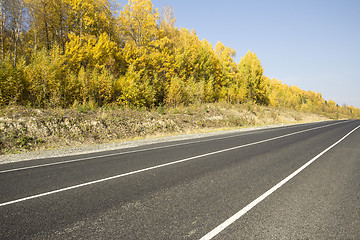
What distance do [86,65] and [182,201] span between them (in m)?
20.9

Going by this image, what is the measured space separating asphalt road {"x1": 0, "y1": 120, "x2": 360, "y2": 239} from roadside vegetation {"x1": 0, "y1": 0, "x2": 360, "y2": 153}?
26.4 feet

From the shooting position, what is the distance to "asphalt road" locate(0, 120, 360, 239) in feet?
9.69

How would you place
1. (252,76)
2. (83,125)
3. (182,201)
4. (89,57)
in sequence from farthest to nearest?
(252,76)
(89,57)
(83,125)
(182,201)

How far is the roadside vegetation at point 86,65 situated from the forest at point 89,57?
0.21 feet

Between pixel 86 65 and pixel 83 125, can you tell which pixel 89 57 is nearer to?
pixel 86 65

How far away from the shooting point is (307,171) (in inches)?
241

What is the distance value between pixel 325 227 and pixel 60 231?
12.5 ft

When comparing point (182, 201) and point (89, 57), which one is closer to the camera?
point (182, 201)

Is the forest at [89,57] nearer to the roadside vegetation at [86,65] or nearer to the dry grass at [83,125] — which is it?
the roadside vegetation at [86,65]

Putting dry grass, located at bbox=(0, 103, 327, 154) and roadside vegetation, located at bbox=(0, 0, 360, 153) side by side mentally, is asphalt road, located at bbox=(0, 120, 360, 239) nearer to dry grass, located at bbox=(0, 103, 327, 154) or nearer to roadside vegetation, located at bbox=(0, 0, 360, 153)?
dry grass, located at bbox=(0, 103, 327, 154)

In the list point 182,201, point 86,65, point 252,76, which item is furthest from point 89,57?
point 252,76

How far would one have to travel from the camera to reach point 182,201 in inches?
155

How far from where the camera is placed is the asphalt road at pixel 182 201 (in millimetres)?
2953

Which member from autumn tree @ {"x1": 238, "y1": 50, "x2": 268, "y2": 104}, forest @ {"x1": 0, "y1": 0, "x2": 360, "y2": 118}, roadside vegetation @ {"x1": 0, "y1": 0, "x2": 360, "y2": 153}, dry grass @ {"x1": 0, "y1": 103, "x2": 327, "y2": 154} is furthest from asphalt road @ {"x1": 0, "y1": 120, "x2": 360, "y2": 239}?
autumn tree @ {"x1": 238, "y1": 50, "x2": 268, "y2": 104}
